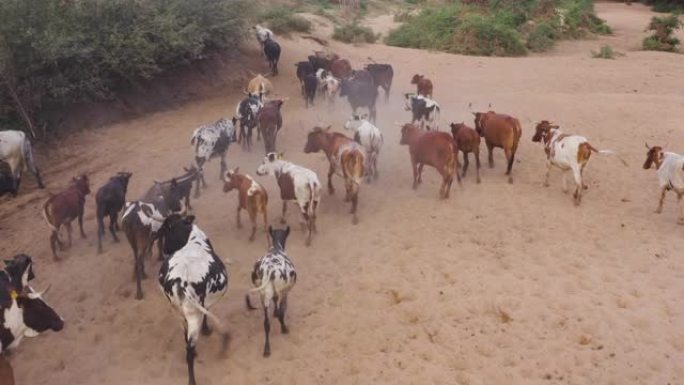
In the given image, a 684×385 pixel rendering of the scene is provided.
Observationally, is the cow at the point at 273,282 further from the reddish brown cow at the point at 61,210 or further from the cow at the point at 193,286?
the reddish brown cow at the point at 61,210

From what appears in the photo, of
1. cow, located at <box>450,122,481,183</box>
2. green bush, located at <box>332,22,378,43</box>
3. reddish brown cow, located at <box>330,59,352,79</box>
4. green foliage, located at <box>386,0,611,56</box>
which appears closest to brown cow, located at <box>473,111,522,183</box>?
cow, located at <box>450,122,481,183</box>

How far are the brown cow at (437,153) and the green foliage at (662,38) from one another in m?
17.4

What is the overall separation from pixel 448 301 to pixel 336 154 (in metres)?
3.60

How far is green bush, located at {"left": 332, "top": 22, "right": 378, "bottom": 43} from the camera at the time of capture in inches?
890

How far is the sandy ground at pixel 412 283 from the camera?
20.6 feet

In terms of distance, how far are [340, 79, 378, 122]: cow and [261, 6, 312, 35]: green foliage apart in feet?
27.1

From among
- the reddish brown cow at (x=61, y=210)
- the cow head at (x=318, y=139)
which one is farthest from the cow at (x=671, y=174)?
the reddish brown cow at (x=61, y=210)

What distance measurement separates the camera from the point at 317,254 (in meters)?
8.54

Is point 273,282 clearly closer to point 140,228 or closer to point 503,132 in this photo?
point 140,228

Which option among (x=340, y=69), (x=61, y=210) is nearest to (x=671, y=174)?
(x=340, y=69)

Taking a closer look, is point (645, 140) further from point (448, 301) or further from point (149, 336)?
point (149, 336)

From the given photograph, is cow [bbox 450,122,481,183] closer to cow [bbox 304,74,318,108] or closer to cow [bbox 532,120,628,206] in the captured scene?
cow [bbox 532,120,628,206]

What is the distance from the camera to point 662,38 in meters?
23.6

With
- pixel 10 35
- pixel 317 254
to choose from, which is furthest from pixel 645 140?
pixel 10 35
